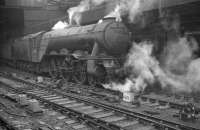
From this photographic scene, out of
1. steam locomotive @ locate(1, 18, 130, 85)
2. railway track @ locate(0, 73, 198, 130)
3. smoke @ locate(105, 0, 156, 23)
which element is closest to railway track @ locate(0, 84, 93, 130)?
railway track @ locate(0, 73, 198, 130)

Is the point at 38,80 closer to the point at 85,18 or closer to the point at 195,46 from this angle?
the point at 85,18

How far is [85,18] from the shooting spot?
15.4m

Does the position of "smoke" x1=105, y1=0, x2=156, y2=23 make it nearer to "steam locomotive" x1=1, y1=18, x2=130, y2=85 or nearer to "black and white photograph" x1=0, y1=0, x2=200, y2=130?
"black and white photograph" x1=0, y1=0, x2=200, y2=130

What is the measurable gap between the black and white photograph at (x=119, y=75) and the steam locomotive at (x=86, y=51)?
39 mm

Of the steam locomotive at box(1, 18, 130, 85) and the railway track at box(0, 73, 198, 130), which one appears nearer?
the railway track at box(0, 73, 198, 130)

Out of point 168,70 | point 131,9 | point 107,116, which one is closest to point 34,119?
point 107,116

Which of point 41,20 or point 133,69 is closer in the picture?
point 133,69

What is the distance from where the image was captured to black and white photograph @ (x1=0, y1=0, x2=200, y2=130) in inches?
234

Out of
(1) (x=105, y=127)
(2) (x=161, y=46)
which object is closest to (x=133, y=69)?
(2) (x=161, y=46)

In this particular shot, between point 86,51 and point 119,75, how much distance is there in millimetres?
2136

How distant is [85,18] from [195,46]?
24.5 feet

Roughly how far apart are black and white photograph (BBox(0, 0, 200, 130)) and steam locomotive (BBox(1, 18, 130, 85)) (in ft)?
0.13

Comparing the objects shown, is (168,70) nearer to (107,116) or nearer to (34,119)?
(107,116)

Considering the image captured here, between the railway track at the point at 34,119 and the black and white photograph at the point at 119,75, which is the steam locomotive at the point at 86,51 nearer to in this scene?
the black and white photograph at the point at 119,75
